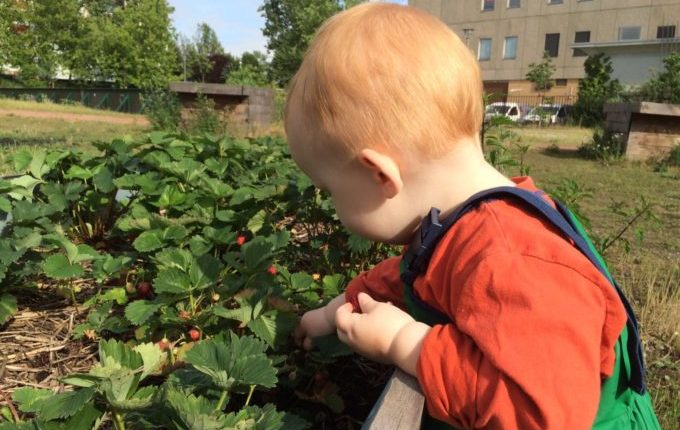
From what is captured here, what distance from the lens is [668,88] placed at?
51.6 feet

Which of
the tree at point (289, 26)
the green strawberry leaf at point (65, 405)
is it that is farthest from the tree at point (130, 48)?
the green strawberry leaf at point (65, 405)

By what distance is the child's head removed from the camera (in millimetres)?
1105

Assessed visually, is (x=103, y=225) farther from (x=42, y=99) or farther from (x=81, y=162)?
(x=42, y=99)

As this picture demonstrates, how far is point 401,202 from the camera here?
3.99ft

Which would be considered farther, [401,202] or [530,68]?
[530,68]

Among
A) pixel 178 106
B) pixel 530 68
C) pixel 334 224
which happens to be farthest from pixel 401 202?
pixel 530 68

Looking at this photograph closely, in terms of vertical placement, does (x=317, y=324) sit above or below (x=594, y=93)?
below

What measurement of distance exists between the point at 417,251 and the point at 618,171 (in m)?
9.16

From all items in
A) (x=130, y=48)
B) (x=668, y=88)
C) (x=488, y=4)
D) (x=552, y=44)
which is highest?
(x=488, y=4)

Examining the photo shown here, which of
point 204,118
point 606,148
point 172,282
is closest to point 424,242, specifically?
point 172,282

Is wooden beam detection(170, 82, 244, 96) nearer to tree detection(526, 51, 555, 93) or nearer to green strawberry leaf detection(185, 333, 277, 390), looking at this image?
green strawberry leaf detection(185, 333, 277, 390)

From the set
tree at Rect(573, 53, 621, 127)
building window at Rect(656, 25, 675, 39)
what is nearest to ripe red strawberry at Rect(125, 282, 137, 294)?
tree at Rect(573, 53, 621, 127)

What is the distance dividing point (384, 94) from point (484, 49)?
49.8 m

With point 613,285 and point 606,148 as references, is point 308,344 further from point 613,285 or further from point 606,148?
point 606,148
